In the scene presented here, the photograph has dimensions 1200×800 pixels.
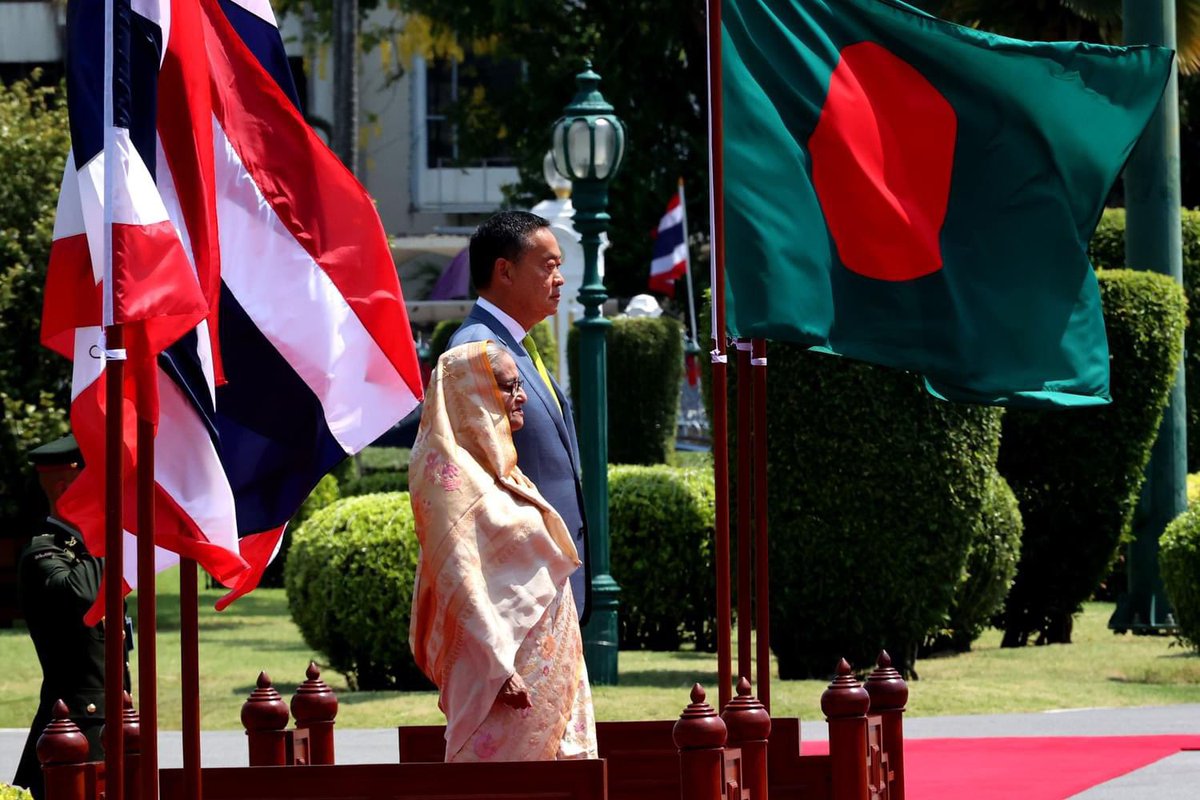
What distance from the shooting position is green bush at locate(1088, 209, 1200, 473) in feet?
59.4

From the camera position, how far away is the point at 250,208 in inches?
248

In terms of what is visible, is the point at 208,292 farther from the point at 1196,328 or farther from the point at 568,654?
the point at 1196,328

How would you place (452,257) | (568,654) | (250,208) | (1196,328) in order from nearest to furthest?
(568,654) < (250,208) < (1196,328) < (452,257)

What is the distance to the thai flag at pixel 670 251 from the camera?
30547 mm

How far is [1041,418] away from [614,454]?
34.3 ft

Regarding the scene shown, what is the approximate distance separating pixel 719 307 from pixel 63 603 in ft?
8.31

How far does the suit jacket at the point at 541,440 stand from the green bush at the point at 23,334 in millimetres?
13494

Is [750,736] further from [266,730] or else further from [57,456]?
[57,456]

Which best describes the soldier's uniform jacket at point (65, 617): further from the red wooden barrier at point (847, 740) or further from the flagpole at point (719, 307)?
the red wooden barrier at point (847, 740)

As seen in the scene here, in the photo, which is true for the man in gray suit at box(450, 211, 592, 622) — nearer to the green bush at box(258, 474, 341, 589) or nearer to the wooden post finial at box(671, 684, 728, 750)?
the wooden post finial at box(671, 684, 728, 750)

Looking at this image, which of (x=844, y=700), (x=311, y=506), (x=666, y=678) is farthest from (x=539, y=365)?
(x=311, y=506)

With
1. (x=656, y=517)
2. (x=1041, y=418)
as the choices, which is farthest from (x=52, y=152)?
(x=1041, y=418)

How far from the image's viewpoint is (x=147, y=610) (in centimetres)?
512

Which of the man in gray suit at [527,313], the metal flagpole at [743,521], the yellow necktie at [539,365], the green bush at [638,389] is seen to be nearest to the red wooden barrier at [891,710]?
the metal flagpole at [743,521]
